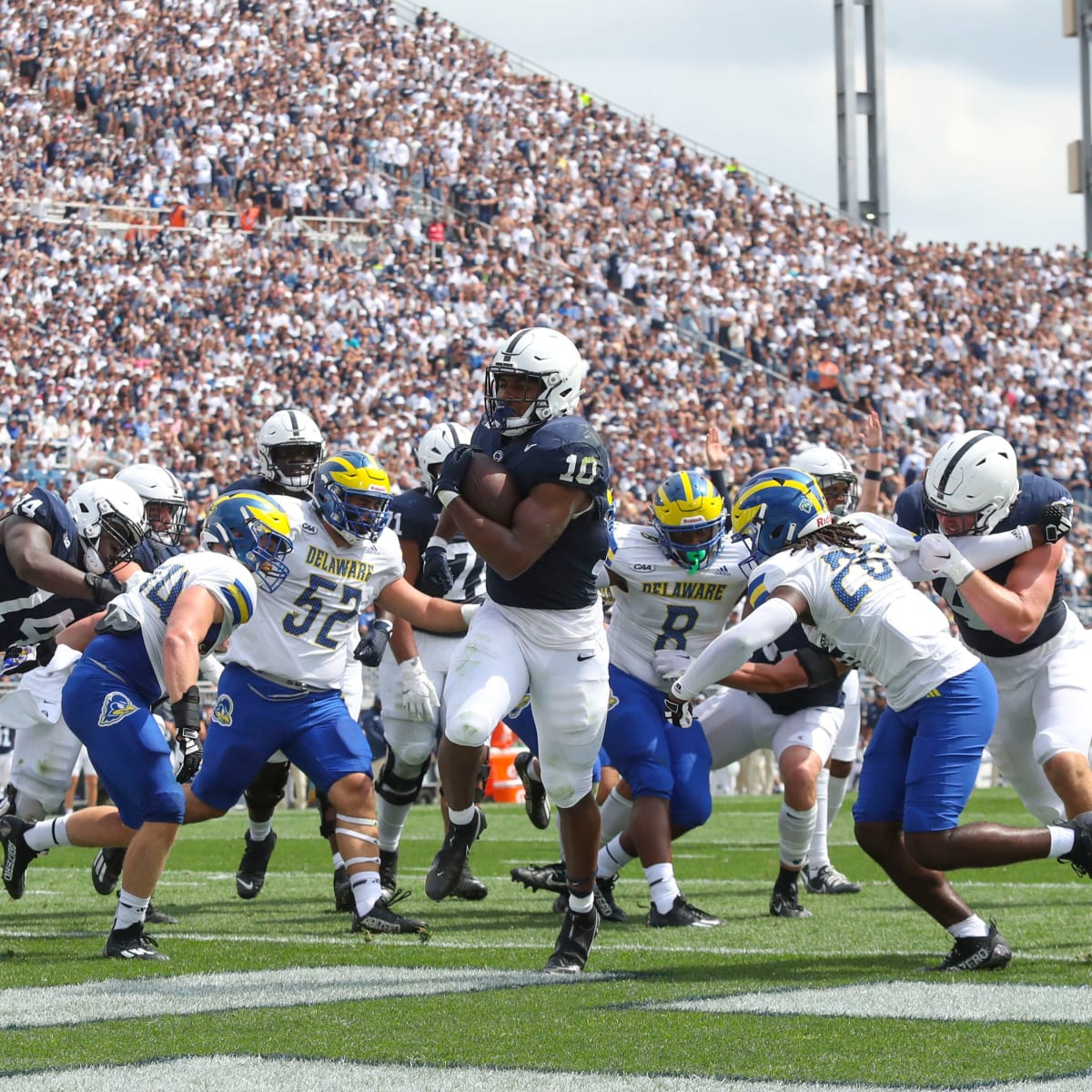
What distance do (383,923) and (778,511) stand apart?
2.04 metres

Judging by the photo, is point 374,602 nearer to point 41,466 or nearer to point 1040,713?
point 1040,713

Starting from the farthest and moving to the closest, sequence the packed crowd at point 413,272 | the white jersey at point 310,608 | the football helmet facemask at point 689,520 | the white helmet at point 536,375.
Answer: the packed crowd at point 413,272
the football helmet facemask at point 689,520
the white jersey at point 310,608
the white helmet at point 536,375

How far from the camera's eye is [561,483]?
5.25 m

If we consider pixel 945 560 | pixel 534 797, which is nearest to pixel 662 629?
pixel 534 797

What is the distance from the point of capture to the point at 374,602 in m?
6.88

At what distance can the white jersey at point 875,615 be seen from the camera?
18.1ft

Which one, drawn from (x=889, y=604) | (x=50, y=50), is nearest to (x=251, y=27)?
(x=50, y=50)

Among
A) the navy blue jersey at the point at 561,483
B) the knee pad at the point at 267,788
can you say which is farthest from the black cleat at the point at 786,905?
the navy blue jersey at the point at 561,483

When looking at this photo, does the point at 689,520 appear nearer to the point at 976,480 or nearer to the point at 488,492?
the point at 976,480

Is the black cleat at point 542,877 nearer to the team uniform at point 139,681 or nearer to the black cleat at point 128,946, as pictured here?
the team uniform at point 139,681

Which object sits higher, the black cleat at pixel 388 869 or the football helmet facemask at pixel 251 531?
the football helmet facemask at pixel 251 531

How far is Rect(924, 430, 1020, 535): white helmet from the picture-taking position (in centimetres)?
580

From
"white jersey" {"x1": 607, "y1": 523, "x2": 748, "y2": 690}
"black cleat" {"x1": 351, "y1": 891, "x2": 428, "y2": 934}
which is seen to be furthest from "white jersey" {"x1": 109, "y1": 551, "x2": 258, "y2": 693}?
"white jersey" {"x1": 607, "y1": 523, "x2": 748, "y2": 690}

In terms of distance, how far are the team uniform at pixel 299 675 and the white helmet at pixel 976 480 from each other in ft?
6.77
